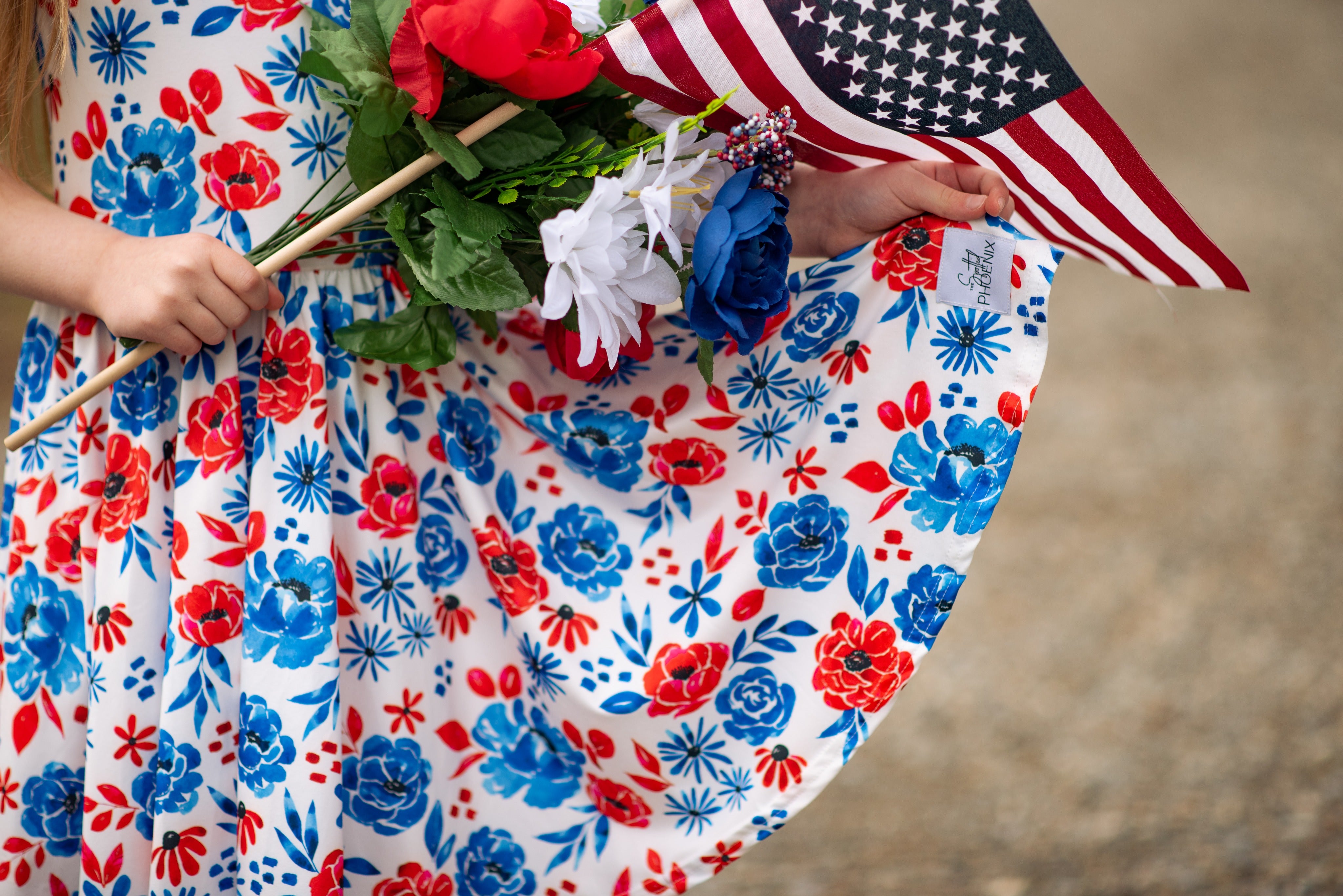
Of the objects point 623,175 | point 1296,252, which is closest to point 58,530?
point 623,175

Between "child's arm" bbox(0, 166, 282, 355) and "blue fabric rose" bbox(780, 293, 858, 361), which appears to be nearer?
"child's arm" bbox(0, 166, 282, 355)

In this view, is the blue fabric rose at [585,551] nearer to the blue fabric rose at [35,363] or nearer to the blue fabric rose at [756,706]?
the blue fabric rose at [756,706]

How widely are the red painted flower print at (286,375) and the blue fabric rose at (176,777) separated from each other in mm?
249

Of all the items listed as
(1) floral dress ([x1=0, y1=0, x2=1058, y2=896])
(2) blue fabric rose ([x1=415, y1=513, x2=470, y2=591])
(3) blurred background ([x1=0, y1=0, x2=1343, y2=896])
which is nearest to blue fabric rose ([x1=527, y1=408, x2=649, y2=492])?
(1) floral dress ([x1=0, y1=0, x2=1058, y2=896])

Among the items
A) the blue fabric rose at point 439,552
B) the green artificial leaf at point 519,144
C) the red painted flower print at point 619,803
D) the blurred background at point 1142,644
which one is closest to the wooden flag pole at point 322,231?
the green artificial leaf at point 519,144

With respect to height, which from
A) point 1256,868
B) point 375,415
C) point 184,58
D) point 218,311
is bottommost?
point 1256,868

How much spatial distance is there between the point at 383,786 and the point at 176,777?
148 mm

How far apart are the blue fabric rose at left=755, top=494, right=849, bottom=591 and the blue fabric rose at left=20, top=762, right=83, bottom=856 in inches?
→ 22.3

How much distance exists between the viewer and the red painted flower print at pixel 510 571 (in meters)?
0.78

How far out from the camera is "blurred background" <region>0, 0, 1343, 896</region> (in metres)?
1.58

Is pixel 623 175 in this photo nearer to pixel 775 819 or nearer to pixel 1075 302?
pixel 775 819

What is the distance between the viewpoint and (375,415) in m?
0.74

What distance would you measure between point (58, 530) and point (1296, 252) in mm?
4262

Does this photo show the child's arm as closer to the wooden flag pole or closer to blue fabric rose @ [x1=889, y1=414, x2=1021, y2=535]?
the wooden flag pole
